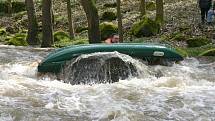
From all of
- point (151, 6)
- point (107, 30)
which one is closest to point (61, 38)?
point (107, 30)

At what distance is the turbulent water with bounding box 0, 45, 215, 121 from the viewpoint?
318 inches

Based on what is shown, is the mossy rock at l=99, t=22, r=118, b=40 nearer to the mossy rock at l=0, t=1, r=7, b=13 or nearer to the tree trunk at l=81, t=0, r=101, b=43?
the tree trunk at l=81, t=0, r=101, b=43

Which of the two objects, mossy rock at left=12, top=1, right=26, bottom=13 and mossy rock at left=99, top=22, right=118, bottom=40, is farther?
mossy rock at left=12, top=1, right=26, bottom=13

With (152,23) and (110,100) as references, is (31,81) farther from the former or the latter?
(152,23)

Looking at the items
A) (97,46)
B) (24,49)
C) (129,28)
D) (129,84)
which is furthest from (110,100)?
(129,28)

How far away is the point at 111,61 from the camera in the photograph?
1080 centimetres

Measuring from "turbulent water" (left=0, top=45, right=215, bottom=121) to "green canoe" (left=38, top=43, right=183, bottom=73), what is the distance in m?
0.27

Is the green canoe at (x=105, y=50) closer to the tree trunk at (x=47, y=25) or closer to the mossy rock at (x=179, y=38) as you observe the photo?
the mossy rock at (x=179, y=38)

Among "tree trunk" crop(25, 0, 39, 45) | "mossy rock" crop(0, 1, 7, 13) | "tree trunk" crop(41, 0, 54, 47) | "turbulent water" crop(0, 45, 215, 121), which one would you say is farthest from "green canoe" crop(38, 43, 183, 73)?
"mossy rock" crop(0, 1, 7, 13)

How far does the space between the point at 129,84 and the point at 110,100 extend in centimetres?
144

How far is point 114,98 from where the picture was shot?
897 centimetres

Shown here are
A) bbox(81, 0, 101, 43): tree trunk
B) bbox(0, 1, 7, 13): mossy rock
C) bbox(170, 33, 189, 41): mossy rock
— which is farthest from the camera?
bbox(0, 1, 7, 13): mossy rock

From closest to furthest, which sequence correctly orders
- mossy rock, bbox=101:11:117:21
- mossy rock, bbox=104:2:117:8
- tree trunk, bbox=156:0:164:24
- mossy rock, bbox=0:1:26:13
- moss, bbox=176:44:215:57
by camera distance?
moss, bbox=176:44:215:57 < tree trunk, bbox=156:0:164:24 < mossy rock, bbox=101:11:117:21 < mossy rock, bbox=104:2:117:8 < mossy rock, bbox=0:1:26:13

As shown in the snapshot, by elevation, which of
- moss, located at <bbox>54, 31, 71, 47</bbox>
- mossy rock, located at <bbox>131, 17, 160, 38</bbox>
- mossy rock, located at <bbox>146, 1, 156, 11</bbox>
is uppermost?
mossy rock, located at <bbox>146, 1, 156, 11</bbox>
